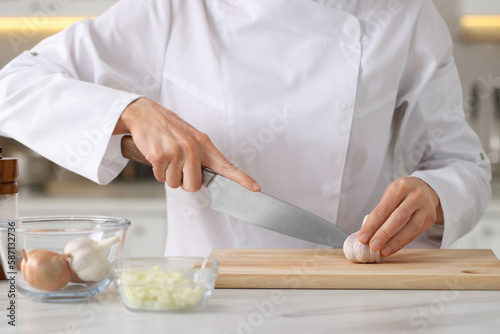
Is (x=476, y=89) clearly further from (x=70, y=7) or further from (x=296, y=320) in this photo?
(x=296, y=320)

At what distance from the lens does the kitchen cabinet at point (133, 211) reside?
7.13 feet

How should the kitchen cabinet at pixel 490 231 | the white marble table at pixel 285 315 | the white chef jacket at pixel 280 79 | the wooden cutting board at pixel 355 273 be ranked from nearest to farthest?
the white marble table at pixel 285 315 < the wooden cutting board at pixel 355 273 < the white chef jacket at pixel 280 79 < the kitchen cabinet at pixel 490 231

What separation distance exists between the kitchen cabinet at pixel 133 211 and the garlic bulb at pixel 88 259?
4.84 ft

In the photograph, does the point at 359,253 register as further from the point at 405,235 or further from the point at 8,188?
the point at 8,188

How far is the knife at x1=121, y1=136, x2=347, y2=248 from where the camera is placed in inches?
34.8

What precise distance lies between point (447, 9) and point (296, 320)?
2160 millimetres

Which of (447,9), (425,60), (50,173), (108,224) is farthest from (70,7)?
(108,224)

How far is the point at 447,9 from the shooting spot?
2.50m

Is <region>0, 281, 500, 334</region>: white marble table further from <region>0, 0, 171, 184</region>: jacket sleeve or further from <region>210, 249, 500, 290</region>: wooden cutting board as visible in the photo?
<region>0, 0, 171, 184</region>: jacket sleeve

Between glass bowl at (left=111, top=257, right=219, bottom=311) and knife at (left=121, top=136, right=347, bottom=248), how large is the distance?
0.77 feet

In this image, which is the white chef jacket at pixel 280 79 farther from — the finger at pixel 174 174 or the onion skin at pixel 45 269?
the onion skin at pixel 45 269

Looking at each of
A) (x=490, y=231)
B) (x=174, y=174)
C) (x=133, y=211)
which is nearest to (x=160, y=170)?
(x=174, y=174)

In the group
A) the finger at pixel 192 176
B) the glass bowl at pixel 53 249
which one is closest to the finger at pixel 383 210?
the finger at pixel 192 176

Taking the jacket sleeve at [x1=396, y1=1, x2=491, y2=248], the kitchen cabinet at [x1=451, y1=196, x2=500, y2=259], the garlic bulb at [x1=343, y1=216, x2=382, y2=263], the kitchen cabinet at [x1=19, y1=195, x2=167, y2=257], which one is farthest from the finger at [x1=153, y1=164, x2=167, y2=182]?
the kitchen cabinet at [x1=451, y1=196, x2=500, y2=259]
